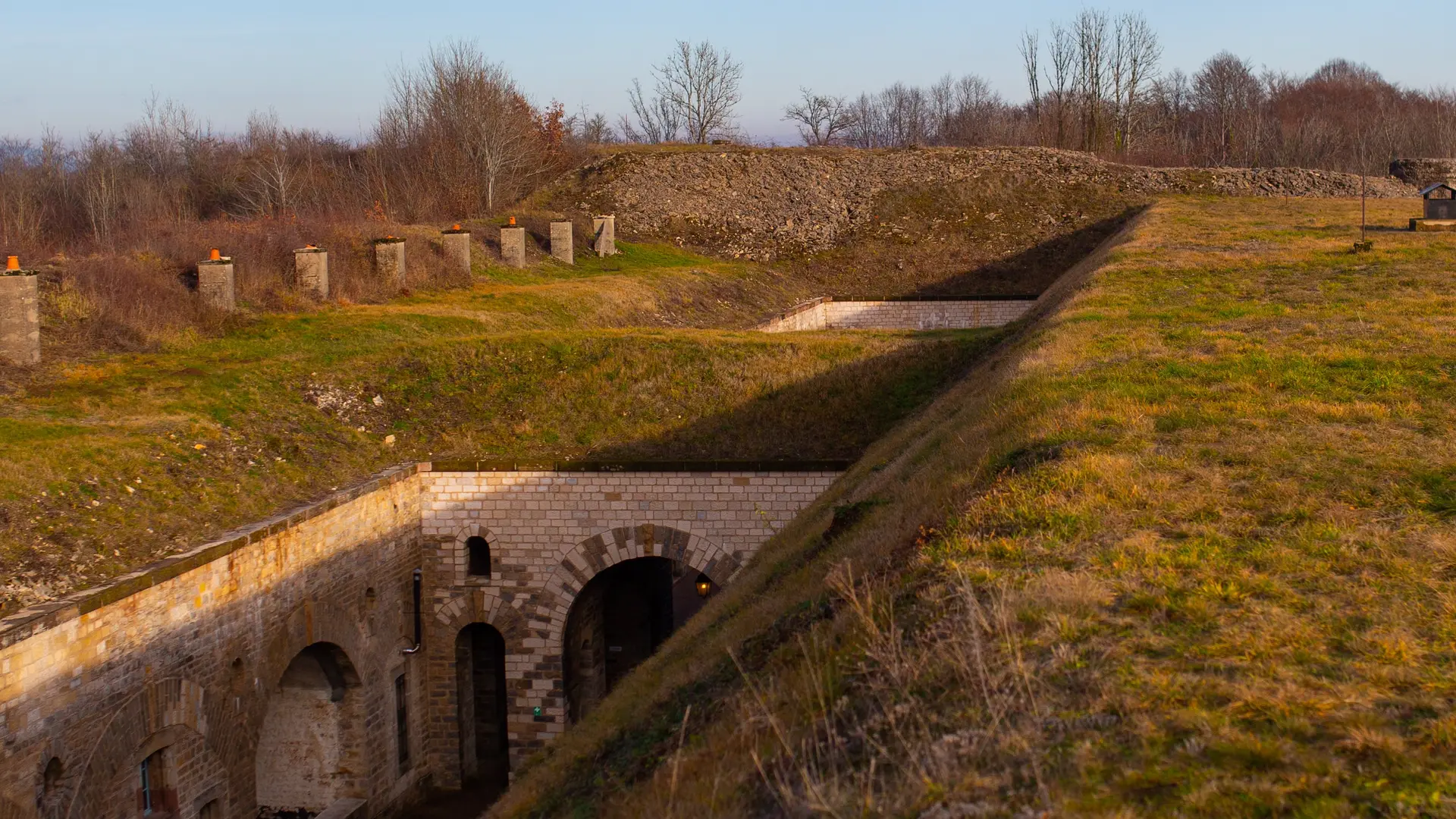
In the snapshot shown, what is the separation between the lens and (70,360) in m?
16.3

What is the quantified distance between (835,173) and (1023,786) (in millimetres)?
44865

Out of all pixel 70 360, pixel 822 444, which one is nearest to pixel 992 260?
pixel 822 444

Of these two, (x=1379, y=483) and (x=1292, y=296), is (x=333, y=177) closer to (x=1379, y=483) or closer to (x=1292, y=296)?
(x=1292, y=296)

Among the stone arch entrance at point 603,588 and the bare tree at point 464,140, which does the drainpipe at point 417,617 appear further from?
the bare tree at point 464,140

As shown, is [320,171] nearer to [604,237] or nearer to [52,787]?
[604,237]

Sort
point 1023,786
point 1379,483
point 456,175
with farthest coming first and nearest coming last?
1. point 456,175
2. point 1379,483
3. point 1023,786

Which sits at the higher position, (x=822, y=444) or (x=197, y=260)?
(x=197, y=260)

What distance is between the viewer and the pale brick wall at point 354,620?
1005 cm

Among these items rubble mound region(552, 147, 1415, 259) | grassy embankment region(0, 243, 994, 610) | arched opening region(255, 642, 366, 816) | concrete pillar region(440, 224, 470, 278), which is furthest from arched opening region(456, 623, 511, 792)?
rubble mound region(552, 147, 1415, 259)

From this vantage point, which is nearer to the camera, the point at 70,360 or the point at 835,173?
the point at 70,360

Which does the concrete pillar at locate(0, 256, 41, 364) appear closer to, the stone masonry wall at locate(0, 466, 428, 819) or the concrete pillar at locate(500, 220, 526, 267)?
the stone masonry wall at locate(0, 466, 428, 819)

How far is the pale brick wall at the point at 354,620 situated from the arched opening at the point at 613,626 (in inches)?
31.6

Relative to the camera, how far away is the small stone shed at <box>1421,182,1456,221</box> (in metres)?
26.4

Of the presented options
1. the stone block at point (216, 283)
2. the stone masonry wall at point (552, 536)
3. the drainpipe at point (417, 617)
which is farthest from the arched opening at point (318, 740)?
the stone block at point (216, 283)
